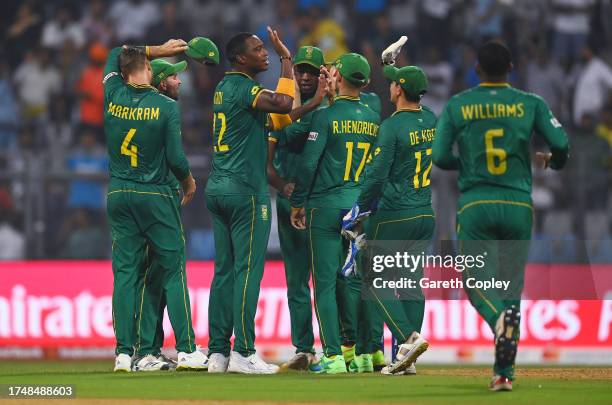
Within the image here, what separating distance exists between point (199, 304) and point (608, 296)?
478 cm

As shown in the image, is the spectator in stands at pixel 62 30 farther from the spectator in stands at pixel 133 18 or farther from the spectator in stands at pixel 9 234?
the spectator in stands at pixel 9 234

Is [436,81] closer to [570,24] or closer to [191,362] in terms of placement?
[570,24]

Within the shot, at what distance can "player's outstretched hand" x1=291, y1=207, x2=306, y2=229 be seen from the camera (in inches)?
431

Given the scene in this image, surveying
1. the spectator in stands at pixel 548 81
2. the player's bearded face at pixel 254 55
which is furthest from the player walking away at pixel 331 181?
the spectator in stands at pixel 548 81

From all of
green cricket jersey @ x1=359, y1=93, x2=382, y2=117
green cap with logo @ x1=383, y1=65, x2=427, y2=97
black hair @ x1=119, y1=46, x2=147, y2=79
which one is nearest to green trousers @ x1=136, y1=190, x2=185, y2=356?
black hair @ x1=119, y1=46, x2=147, y2=79

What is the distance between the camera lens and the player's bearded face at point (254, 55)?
10.7 meters

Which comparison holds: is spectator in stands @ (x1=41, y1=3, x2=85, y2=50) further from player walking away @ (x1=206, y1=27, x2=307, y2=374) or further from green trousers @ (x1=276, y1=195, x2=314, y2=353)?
player walking away @ (x1=206, y1=27, x2=307, y2=374)

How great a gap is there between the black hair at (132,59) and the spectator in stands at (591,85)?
995 cm

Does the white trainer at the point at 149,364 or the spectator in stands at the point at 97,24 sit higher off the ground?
the spectator in stands at the point at 97,24

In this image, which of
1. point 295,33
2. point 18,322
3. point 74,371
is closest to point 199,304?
point 18,322

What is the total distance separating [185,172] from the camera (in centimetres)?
1073

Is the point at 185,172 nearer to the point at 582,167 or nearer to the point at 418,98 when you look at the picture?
the point at 418,98

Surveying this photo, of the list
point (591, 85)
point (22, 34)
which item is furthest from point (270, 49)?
point (591, 85)

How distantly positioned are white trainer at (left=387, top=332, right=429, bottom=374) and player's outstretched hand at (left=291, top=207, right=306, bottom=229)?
139 cm
